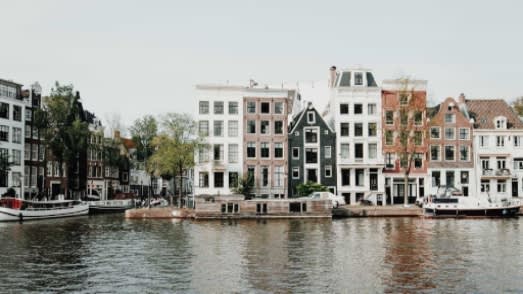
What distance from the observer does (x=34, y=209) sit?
73.5m

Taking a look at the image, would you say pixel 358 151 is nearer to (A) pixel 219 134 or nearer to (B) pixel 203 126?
(A) pixel 219 134

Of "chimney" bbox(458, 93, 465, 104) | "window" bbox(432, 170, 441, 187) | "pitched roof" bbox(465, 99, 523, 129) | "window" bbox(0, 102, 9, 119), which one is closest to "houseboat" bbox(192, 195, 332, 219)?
"window" bbox(432, 170, 441, 187)

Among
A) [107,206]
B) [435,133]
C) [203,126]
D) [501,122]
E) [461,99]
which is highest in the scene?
[461,99]

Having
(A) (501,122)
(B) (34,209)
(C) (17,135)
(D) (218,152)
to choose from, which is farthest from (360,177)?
(C) (17,135)

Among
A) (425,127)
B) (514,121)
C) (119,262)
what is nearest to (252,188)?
(425,127)

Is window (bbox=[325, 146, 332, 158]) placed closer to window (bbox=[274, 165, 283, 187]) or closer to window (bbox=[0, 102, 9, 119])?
window (bbox=[274, 165, 283, 187])

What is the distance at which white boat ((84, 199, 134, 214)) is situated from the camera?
3514 inches

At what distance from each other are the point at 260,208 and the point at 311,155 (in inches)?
688

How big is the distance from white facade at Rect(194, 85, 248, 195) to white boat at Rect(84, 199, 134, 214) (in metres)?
15.8

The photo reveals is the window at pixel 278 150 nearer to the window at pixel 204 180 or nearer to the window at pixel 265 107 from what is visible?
the window at pixel 265 107

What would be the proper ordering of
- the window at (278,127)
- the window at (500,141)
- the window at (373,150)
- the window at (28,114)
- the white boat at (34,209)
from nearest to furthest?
the white boat at (34,209) → the window at (278,127) → the window at (373,150) → the window at (500,141) → the window at (28,114)

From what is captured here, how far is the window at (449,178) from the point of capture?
289ft

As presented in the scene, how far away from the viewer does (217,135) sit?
85125mm

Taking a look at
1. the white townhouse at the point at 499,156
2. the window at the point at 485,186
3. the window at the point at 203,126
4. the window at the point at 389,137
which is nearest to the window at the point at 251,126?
the window at the point at 203,126
